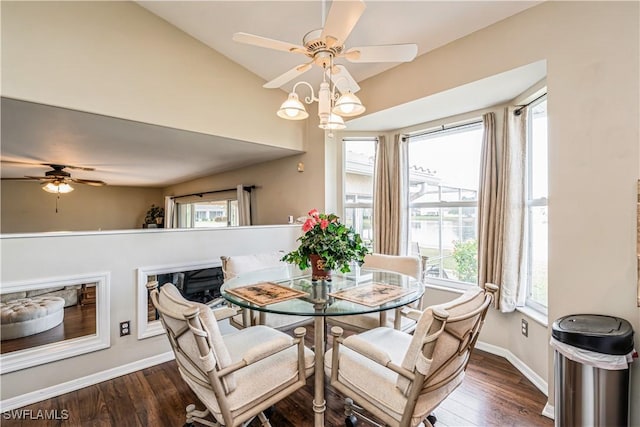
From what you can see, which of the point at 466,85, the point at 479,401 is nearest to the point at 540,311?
the point at 479,401

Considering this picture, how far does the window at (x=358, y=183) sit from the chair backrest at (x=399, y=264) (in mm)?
1136

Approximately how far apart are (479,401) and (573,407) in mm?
632

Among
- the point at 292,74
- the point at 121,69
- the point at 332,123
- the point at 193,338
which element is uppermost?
the point at 121,69

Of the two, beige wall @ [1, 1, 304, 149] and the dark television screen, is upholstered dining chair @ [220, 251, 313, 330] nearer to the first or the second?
the dark television screen

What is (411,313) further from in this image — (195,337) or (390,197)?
(390,197)

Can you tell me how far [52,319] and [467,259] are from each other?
13.3 feet

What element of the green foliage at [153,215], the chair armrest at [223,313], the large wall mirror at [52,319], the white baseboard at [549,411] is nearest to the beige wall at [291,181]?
the chair armrest at [223,313]

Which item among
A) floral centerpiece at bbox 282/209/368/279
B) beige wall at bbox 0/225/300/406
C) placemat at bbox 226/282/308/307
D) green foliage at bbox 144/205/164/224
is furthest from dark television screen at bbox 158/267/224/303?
green foliage at bbox 144/205/164/224

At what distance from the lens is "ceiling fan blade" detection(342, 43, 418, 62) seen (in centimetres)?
180

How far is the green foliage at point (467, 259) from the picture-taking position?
10.6 ft

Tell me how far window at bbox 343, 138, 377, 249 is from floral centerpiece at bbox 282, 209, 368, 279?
201 centimetres

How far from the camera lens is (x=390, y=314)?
8.27 ft

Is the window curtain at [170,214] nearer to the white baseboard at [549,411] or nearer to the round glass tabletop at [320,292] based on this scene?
the round glass tabletop at [320,292]

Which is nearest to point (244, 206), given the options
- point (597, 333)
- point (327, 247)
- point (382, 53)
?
point (327, 247)
